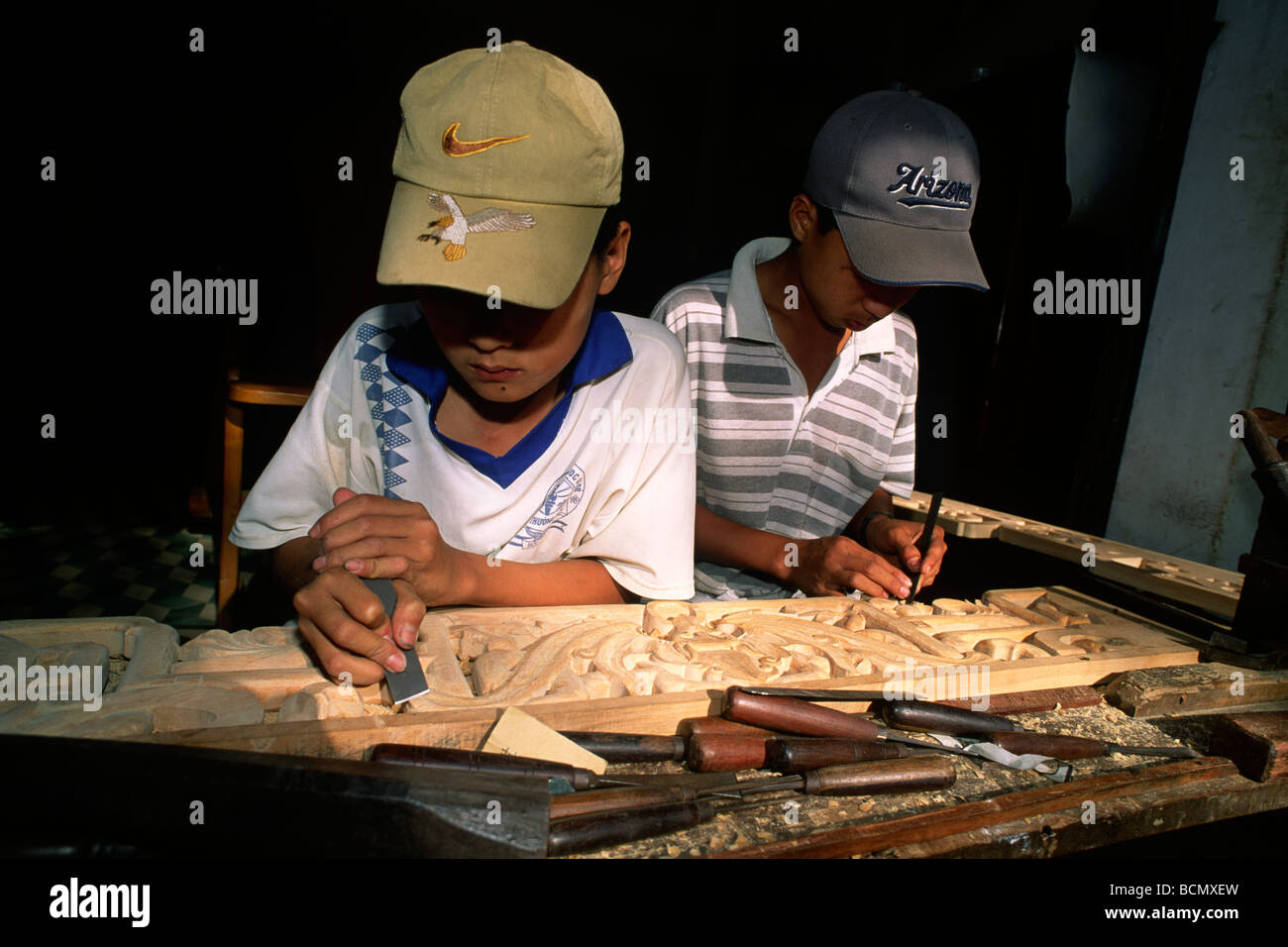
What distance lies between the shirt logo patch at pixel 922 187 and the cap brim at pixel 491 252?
1.10 m

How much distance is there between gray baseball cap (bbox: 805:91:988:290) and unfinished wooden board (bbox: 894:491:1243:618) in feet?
2.71

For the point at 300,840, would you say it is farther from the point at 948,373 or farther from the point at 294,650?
the point at 948,373

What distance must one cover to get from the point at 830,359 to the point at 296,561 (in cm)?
168

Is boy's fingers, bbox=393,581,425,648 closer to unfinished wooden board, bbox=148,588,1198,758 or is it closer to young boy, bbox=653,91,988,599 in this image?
unfinished wooden board, bbox=148,588,1198,758

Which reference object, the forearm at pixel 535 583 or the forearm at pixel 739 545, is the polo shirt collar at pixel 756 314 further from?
the forearm at pixel 535 583

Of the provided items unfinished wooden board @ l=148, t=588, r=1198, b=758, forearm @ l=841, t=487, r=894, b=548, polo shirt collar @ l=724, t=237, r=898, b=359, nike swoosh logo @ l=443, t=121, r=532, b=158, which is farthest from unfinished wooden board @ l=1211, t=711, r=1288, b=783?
nike swoosh logo @ l=443, t=121, r=532, b=158

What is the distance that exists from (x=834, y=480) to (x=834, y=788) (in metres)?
1.49

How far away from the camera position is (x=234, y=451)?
8.49ft

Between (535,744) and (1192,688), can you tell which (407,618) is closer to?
(535,744)

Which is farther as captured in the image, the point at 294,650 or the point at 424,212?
the point at 294,650

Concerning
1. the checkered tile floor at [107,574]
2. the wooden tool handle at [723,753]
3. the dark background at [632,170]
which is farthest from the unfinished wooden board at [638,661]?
the checkered tile floor at [107,574]

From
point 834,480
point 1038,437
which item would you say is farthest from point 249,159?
point 1038,437

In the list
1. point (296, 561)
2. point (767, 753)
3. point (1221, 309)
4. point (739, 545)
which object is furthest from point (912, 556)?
point (1221, 309)
